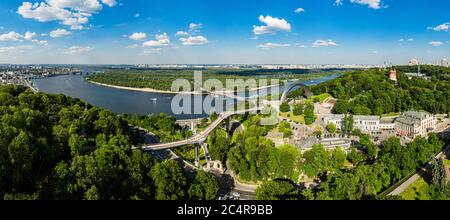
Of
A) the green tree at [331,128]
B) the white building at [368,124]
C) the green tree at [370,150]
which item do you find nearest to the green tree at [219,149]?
the green tree at [370,150]

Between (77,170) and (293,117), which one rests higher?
(77,170)

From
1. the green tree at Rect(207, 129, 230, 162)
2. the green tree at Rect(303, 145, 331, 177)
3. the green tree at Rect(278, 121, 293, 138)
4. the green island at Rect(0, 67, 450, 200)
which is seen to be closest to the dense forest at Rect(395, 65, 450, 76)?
the green island at Rect(0, 67, 450, 200)

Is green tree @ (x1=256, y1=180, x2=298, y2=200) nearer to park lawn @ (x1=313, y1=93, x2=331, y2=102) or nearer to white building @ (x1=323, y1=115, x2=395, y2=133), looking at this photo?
white building @ (x1=323, y1=115, x2=395, y2=133)

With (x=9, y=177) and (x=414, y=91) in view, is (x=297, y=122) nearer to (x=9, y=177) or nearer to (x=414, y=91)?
(x=414, y=91)

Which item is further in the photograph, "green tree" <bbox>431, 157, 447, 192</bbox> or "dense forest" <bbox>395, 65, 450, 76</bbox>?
"dense forest" <bbox>395, 65, 450, 76</bbox>

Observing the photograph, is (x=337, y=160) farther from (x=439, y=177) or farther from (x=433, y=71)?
(x=433, y=71)

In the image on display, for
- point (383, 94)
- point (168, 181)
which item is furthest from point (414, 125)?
point (168, 181)

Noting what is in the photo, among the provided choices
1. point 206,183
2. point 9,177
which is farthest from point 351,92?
point 9,177
